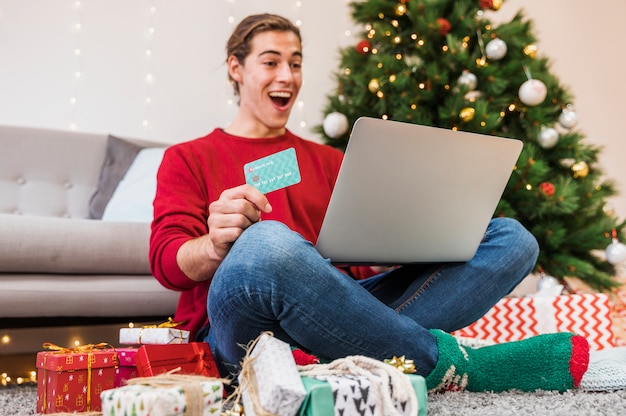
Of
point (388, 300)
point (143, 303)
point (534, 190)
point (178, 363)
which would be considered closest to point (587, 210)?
point (534, 190)

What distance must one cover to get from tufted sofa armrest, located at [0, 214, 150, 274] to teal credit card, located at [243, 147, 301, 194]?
0.78 m

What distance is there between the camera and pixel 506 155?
1.06 m

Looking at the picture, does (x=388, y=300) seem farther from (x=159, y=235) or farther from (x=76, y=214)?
(x=76, y=214)

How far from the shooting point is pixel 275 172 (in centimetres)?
96

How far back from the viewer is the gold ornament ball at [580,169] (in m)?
2.23

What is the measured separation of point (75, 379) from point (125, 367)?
0.26 feet

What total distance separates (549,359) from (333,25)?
6.72 ft

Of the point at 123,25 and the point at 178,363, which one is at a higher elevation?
the point at 123,25

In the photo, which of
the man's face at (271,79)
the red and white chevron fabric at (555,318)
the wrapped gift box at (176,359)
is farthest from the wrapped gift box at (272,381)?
the red and white chevron fabric at (555,318)

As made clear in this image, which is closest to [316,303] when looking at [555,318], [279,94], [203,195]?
[203,195]

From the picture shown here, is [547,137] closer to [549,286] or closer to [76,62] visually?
[549,286]

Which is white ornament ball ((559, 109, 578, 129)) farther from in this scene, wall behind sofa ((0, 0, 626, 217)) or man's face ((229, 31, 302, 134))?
man's face ((229, 31, 302, 134))

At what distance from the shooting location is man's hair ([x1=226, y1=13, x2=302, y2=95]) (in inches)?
59.4

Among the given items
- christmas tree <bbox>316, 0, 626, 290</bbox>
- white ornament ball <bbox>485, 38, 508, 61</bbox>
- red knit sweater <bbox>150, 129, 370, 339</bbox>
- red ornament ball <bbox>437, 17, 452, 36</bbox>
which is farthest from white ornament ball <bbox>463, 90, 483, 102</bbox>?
red knit sweater <bbox>150, 129, 370, 339</bbox>
